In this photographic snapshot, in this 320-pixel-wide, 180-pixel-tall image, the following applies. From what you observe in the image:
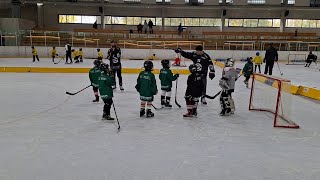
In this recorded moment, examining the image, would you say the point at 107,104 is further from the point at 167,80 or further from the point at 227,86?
the point at 227,86

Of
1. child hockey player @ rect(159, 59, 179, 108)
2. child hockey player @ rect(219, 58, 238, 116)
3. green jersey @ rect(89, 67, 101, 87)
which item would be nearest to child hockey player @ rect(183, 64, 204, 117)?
child hockey player @ rect(219, 58, 238, 116)

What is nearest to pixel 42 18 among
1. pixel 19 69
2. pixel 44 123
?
pixel 19 69

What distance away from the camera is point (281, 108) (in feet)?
19.5

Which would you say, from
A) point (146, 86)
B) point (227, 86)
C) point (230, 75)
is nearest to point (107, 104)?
point (146, 86)

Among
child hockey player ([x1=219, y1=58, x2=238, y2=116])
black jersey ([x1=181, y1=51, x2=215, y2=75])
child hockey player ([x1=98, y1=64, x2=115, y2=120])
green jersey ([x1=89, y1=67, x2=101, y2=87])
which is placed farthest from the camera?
green jersey ([x1=89, y1=67, x2=101, y2=87])

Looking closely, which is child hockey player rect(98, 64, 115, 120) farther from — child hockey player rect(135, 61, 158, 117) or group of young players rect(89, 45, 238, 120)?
child hockey player rect(135, 61, 158, 117)

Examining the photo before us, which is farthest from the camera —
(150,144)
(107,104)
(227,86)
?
(227,86)

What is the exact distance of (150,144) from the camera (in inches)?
169

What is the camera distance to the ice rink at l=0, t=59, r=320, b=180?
339 cm

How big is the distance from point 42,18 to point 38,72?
65.8 ft

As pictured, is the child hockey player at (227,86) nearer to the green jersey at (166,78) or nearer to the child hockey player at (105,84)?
the green jersey at (166,78)

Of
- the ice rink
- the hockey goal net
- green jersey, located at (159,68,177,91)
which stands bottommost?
the ice rink

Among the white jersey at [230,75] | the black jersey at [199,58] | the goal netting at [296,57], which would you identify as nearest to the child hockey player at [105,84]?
the black jersey at [199,58]

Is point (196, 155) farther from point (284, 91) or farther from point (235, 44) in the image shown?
point (235, 44)
